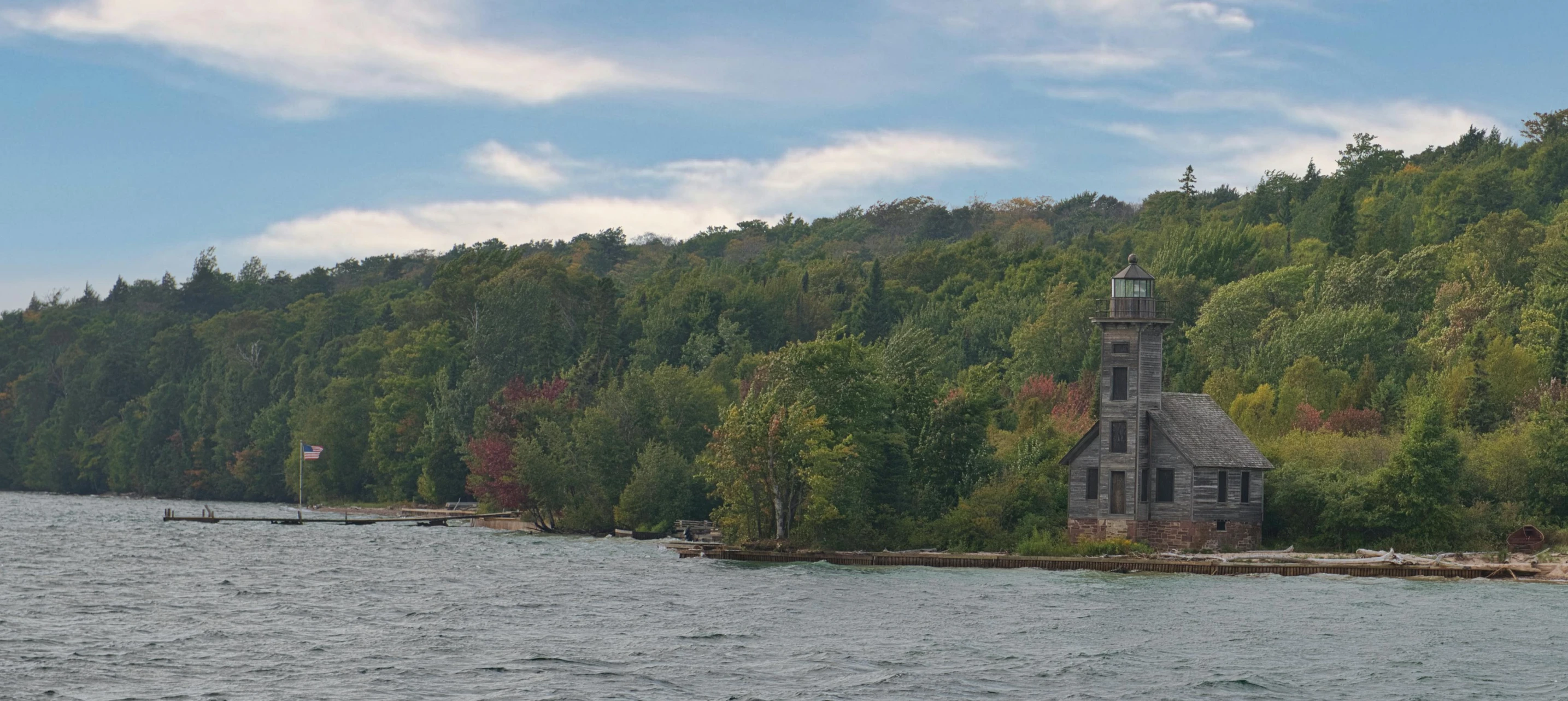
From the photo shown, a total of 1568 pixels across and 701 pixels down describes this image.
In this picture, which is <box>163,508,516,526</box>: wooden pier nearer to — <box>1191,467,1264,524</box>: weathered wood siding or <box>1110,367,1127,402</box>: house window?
<box>1110,367,1127,402</box>: house window


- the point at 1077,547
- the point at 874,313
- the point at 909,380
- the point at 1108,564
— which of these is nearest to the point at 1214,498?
the point at 1077,547

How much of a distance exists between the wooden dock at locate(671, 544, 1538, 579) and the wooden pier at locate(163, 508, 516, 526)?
3384cm

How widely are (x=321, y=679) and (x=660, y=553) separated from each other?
37.2 m

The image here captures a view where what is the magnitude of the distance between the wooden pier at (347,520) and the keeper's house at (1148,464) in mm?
46660

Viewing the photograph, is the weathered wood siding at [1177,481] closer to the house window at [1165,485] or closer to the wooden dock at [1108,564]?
the house window at [1165,485]

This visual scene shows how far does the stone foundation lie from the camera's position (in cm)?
6725

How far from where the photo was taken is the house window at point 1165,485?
67812 mm

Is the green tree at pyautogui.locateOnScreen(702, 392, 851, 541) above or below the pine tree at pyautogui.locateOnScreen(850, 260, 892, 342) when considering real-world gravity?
below

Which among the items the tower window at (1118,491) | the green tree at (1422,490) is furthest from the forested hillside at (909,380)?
the tower window at (1118,491)

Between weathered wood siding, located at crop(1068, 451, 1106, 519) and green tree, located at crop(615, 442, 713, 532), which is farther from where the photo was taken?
green tree, located at crop(615, 442, 713, 532)

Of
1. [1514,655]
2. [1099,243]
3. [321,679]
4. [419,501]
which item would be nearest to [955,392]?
[1514,655]

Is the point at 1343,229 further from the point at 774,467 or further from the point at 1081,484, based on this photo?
the point at 774,467

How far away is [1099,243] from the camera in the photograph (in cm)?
16512

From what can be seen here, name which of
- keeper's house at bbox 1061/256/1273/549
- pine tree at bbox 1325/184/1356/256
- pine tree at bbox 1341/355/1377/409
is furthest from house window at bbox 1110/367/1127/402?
pine tree at bbox 1325/184/1356/256
